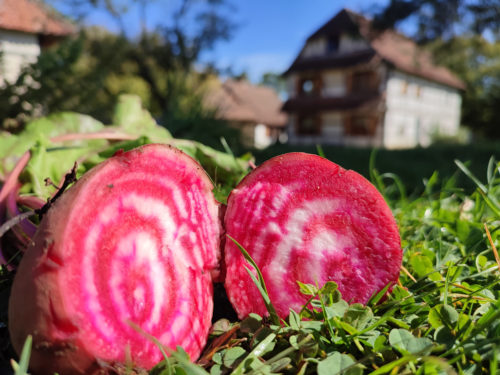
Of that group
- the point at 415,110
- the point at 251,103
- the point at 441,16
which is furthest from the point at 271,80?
the point at 441,16

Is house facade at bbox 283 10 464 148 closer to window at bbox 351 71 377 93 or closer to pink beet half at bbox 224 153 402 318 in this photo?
window at bbox 351 71 377 93

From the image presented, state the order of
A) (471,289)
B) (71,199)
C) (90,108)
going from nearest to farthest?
(71,199), (471,289), (90,108)

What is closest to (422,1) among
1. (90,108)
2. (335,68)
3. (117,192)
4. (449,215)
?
(335,68)

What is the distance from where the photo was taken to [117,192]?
29.2 inches

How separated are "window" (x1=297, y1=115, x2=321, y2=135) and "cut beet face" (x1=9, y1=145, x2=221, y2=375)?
94.9ft

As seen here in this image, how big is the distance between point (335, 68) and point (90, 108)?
23232 millimetres

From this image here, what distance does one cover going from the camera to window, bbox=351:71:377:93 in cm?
2564

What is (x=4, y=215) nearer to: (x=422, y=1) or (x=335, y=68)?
(x=422, y=1)

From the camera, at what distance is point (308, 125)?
2994 cm

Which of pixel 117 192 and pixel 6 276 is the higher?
pixel 117 192

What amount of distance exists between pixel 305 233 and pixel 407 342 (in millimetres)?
294

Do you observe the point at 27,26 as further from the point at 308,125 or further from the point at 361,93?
the point at 308,125

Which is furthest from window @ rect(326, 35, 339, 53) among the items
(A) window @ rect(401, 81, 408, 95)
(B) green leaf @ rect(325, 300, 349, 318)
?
(B) green leaf @ rect(325, 300, 349, 318)

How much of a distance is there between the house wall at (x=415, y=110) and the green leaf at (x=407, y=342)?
84.6ft
